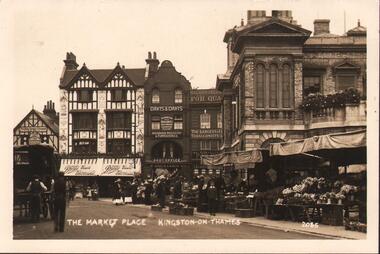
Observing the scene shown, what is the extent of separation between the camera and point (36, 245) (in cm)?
1400

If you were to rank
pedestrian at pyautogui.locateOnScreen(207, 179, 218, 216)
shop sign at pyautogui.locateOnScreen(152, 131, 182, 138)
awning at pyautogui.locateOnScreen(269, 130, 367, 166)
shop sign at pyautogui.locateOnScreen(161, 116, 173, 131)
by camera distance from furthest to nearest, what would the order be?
shop sign at pyautogui.locateOnScreen(161, 116, 173, 131) → shop sign at pyautogui.locateOnScreen(152, 131, 182, 138) → pedestrian at pyautogui.locateOnScreen(207, 179, 218, 216) → awning at pyautogui.locateOnScreen(269, 130, 367, 166)

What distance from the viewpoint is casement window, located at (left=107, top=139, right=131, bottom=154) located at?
46.9m

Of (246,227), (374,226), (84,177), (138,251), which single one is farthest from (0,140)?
(84,177)

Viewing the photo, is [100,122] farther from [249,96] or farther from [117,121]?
[249,96]

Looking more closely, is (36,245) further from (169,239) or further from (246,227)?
(246,227)

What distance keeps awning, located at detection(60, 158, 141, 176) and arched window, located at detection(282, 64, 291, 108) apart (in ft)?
71.0

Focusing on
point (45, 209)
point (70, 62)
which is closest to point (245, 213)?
point (45, 209)

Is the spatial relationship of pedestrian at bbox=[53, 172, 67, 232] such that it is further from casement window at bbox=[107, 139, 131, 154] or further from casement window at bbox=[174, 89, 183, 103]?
casement window at bbox=[174, 89, 183, 103]

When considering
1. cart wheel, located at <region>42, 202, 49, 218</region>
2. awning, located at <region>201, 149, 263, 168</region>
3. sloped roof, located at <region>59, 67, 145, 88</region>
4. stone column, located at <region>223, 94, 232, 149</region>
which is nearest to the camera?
cart wheel, located at <region>42, 202, 49, 218</region>

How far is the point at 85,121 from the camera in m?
47.4

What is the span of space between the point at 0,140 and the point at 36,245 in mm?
2475

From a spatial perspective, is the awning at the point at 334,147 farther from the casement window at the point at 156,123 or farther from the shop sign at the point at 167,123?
the casement window at the point at 156,123

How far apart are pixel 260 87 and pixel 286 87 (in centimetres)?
103

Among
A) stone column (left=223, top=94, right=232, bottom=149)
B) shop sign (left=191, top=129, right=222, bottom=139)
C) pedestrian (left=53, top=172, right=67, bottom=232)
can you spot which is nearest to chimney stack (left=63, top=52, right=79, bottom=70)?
shop sign (left=191, top=129, right=222, bottom=139)
